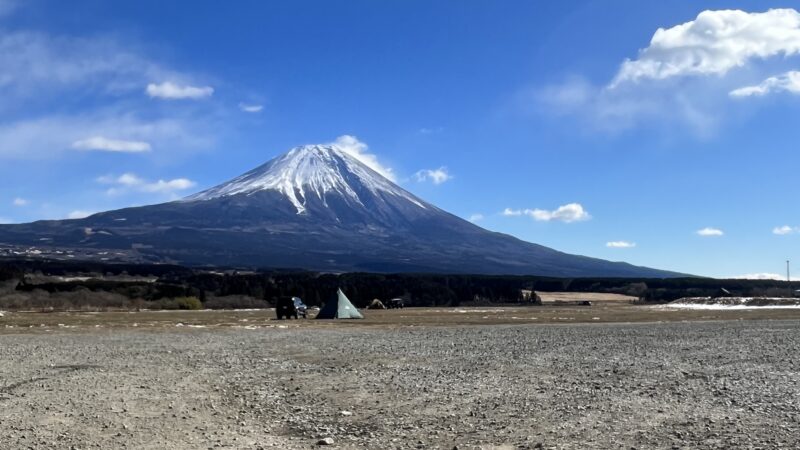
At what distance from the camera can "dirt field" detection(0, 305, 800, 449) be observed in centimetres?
985

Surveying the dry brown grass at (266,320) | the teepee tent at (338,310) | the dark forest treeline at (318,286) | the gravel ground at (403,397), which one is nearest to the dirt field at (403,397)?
the gravel ground at (403,397)

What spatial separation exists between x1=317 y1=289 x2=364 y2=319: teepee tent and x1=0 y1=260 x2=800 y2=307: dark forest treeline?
21.1 m

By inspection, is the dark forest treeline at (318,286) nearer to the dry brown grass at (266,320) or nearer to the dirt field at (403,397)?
the dry brown grass at (266,320)

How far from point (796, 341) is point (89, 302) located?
63259mm

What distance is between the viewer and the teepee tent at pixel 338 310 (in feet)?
161

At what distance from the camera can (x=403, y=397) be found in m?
12.9

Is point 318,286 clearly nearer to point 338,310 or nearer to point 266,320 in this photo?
point 338,310

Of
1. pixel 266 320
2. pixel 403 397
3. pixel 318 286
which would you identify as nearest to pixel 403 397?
pixel 403 397

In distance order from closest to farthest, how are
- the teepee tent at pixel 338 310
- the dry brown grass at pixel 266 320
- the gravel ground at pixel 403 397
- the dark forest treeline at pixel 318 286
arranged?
the gravel ground at pixel 403 397
the dry brown grass at pixel 266 320
the teepee tent at pixel 338 310
the dark forest treeline at pixel 318 286

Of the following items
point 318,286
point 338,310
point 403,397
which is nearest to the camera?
point 403,397

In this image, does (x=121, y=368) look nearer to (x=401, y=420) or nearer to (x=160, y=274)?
(x=401, y=420)

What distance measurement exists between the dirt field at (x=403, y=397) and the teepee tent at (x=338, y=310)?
26.3m

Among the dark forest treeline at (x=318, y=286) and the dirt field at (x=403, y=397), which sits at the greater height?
the dark forest treeline at (x=318, y=286)

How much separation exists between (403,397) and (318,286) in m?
82.7
